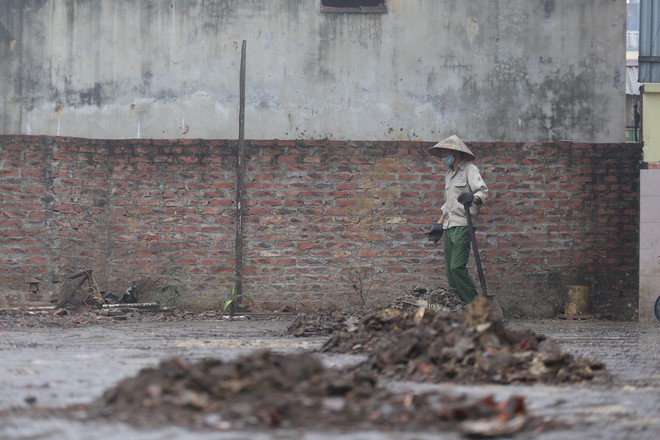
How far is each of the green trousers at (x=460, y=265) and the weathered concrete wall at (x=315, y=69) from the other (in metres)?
2.52

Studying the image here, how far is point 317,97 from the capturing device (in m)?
13.6

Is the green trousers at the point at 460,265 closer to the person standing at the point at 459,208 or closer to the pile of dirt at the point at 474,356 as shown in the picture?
the person standing at the point at 459,208

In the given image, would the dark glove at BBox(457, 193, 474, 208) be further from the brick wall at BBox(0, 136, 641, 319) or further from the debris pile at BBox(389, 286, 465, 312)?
the brick wall at BBox(0, 136, 641, 319)

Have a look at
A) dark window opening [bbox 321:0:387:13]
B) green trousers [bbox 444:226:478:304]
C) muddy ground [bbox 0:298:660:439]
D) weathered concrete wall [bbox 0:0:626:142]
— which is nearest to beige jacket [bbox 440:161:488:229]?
green trousers [bbox 444:226:478:304]

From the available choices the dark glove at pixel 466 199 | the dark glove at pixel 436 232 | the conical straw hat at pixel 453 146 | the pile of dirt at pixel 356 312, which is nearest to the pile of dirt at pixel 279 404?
the pile of dirt at pixel 356 312

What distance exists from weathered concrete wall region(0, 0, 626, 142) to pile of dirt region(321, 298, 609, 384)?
680 cm

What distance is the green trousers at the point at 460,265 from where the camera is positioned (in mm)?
11164

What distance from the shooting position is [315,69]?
44.8 ft

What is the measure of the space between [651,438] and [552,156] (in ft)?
27.6

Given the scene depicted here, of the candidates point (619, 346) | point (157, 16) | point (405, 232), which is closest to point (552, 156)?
point (405, 232)

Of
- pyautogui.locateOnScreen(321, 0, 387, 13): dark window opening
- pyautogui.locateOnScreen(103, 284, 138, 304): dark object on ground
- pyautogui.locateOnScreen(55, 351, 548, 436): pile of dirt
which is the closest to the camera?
pyautogui.locateOnScreen(55, 351, 548, 436): pile of dirt

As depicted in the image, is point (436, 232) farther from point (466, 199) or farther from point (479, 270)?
point (466, 199)

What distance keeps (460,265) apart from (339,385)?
6280mm

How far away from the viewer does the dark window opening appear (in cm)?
1370
